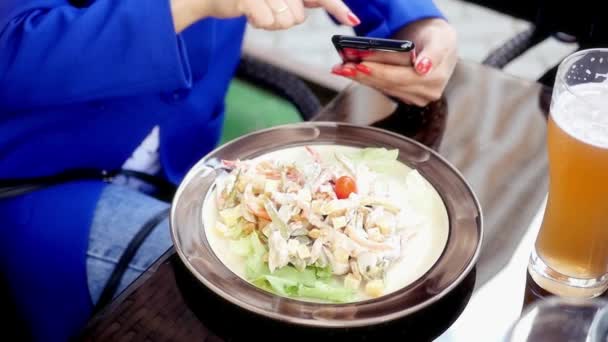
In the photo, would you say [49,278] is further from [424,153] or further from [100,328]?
[424,153]

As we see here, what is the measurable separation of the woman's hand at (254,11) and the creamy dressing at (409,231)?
0.64 feet

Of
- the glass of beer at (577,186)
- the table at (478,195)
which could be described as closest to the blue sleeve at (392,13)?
the table at (478,195)

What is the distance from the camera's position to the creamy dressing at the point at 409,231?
0.80 m

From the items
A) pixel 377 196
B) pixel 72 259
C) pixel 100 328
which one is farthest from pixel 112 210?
pixel 377 196

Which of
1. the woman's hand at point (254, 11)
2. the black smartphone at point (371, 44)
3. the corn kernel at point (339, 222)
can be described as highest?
the woman's hand at point (254, 11)

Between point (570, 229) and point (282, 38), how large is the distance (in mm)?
2118

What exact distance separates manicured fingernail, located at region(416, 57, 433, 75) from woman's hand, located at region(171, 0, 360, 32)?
0.42 ft

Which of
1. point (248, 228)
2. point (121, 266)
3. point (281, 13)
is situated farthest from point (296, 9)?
point (121, 266)

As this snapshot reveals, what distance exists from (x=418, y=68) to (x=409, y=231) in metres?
0.32

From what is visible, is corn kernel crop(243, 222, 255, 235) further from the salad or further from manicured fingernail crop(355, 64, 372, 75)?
manicured fingernail crop(355, 64, 372, 75)

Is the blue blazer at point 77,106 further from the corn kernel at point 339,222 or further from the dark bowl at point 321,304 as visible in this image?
the corn kernel at point 339,222

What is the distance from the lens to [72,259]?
3.51 ft

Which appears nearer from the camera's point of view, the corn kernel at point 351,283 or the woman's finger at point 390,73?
the corn kernel at point 351,283

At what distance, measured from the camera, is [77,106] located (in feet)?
3.78
